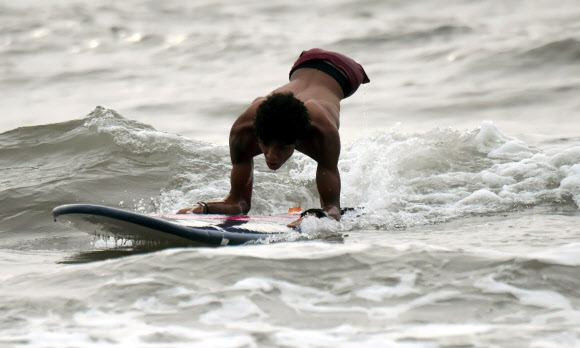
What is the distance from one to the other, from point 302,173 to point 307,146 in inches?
110

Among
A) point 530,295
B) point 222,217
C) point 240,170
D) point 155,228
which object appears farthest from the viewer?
point 240,170

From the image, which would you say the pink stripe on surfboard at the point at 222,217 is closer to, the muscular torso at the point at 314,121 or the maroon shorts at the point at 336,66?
the muscular torso at the point at 314,121

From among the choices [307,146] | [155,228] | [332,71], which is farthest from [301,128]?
[332,71]

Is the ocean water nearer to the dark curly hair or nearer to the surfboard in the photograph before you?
the surfboard

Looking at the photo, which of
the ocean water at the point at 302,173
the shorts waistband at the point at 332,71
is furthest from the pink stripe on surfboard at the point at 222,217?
the shorts waistband at the point at 332,71

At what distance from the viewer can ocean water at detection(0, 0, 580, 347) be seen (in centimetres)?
291

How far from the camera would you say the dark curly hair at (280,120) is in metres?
4.57

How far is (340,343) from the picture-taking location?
2641mm

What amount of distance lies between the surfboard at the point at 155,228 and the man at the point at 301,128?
466 millimetres

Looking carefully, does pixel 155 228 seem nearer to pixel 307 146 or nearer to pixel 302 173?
pixel 307 146

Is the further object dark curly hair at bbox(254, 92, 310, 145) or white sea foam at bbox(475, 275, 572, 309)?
dark curly hair at bbox(254, 92, 310, 145)

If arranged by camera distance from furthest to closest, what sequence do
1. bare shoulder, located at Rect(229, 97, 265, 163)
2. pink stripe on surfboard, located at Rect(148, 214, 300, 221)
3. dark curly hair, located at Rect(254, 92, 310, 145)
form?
bare shoulder, located at Rect(229, 97, 265, 163)
pink stripe on surfboard, located at Rect(148, 214, 300, 221)
dark curly hair, located at Rect(254, 92, 310, 145)

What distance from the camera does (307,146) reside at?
4.95 meters

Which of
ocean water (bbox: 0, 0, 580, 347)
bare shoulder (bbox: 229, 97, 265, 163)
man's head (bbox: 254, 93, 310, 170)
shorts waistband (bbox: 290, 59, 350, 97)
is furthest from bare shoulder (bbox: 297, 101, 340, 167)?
shorts waistband (bbox: 290, 59, 350, 97)
